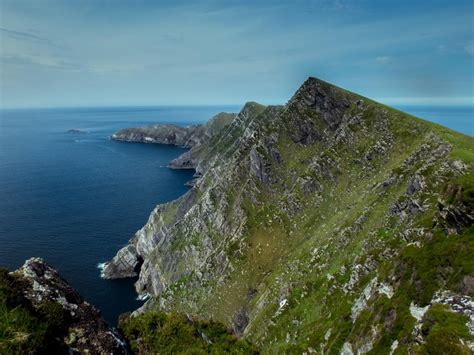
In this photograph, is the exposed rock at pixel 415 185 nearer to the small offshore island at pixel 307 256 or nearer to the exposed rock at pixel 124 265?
the small offshore island at pixel 307 256

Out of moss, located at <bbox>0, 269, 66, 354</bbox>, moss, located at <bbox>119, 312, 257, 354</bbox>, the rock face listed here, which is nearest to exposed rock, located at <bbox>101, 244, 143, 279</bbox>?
moss, located at <bbox>119, 312, 257, 354</bbox>

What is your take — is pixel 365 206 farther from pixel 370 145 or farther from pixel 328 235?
pixel 370 145

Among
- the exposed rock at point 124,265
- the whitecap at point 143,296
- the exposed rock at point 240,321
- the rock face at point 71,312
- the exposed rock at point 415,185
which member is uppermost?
the exposed rock at point 415,185

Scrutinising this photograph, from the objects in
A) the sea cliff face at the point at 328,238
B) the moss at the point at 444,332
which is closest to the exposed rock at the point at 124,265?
the sea cliff face at the point at 328,238

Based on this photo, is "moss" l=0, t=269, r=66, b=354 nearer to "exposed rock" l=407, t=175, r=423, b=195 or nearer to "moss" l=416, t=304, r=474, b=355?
"moss" l=416, t=304, r=474, b=355

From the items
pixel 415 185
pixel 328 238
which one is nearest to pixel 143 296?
pixel 328 238

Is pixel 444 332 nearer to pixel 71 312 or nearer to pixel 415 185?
pixel 71 312

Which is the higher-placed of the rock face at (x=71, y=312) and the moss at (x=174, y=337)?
the rock face at (x=71, y=312)
